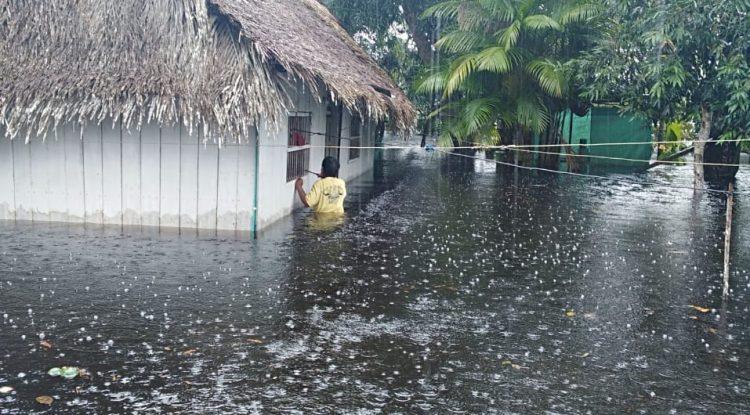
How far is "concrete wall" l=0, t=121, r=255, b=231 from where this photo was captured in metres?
9.97

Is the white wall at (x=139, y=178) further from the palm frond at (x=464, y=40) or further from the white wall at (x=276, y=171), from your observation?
the palm frond at (x=464, y=40)

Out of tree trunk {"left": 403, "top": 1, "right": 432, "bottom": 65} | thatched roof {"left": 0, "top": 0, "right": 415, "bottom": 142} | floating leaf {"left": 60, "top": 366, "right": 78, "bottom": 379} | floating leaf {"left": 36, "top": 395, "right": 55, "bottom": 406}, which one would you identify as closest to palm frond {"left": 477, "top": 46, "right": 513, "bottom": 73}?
tree trunk {"left": 403, "top": 1, "right": 432, "bottom": 65}

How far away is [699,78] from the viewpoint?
12141mm

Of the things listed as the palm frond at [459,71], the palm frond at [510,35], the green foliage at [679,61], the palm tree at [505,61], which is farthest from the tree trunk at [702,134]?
the palm frond at [459,71]

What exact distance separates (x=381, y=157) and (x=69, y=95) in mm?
16968

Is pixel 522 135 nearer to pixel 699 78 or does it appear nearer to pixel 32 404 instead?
pixel 699 78

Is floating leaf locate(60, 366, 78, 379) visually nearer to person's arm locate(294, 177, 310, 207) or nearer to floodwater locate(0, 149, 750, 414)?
floodwater locate(0, 149, 750, 414)

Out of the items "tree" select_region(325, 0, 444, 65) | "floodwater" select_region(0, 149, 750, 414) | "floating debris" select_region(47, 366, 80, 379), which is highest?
"tree" select_region(325, 0, 444, 65)

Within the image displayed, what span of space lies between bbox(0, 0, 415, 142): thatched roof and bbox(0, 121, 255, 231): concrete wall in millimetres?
278

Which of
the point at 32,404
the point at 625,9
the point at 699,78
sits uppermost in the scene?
the point at 625,9

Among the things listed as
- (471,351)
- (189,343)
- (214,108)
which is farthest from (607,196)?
(189,343)

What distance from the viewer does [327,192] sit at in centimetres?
1141

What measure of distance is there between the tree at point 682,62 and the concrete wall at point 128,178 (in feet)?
21.4

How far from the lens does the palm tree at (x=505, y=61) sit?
16.7 meters
